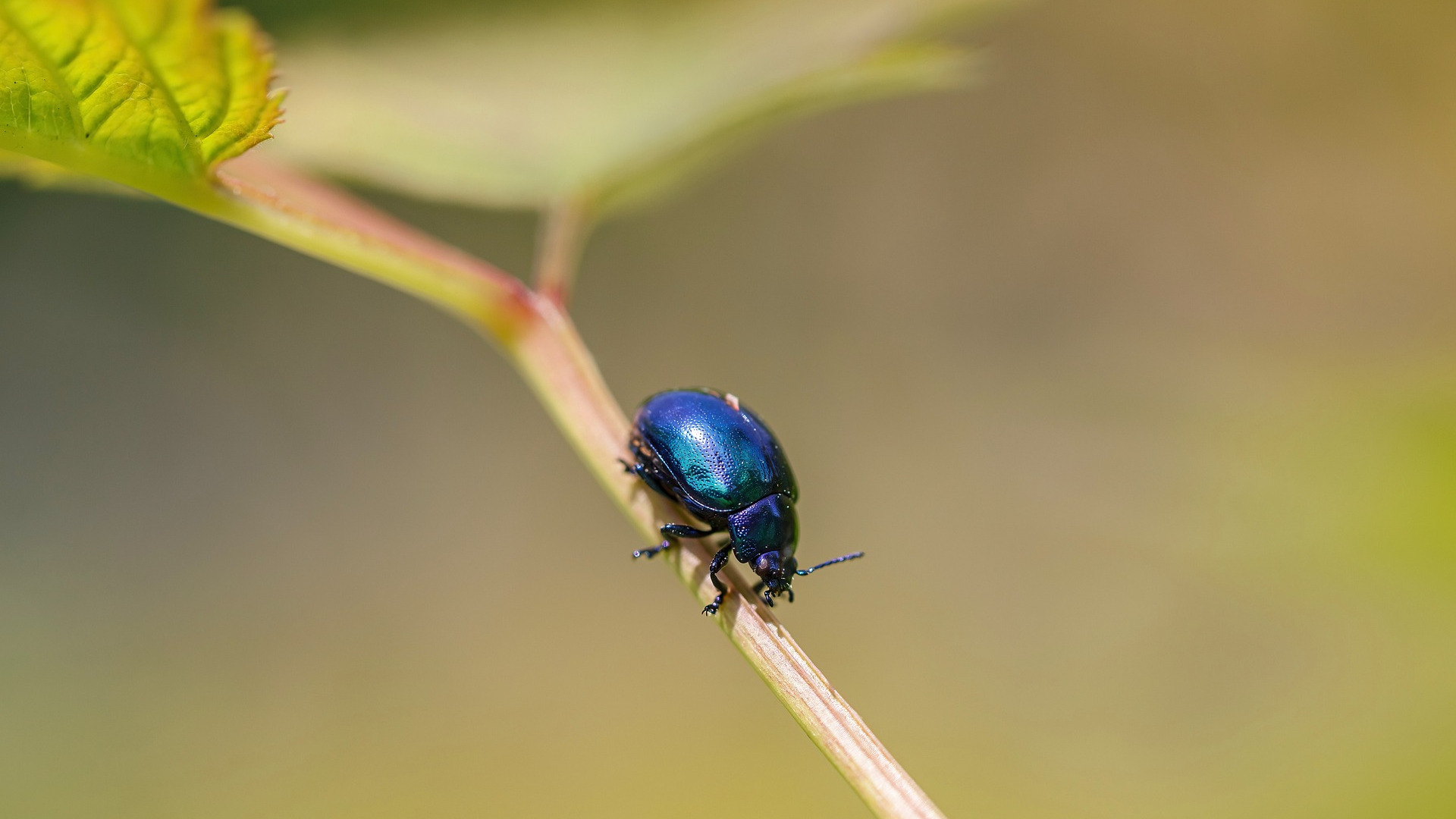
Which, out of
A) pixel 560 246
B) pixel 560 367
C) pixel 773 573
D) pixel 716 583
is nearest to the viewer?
pixel 716 583

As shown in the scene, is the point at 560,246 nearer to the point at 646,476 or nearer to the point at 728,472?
the point at 646,476

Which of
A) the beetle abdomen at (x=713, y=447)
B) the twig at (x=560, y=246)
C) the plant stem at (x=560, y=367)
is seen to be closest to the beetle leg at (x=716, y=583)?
the plant stem at (x=560, y=367)

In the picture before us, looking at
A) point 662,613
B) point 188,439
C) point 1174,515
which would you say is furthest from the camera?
point 188,439

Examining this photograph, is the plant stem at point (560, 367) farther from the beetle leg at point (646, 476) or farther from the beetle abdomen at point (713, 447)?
the beetle abdomen at point (713, 447)

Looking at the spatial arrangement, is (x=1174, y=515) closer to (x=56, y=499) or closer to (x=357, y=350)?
(x=357, y=350)

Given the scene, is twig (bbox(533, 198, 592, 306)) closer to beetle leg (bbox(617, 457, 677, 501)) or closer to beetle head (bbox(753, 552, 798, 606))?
beetle leg (bbox(617, 457, 677, 501))

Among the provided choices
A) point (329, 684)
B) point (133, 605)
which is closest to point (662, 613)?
point (329, 684)

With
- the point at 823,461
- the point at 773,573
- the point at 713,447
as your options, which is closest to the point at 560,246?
the point at 713,447
